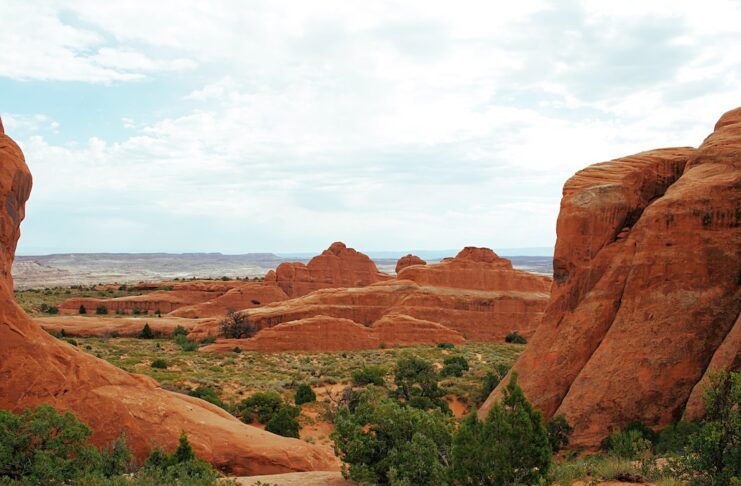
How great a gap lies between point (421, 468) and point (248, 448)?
541cm

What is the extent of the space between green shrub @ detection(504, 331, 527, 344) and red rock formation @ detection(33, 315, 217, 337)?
27.5 meters

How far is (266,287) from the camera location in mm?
72062

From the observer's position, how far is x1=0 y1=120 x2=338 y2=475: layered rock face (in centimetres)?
1333

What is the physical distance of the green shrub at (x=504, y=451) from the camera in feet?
33.4

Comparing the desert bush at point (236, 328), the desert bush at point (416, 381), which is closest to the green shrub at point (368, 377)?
the desert bush at point (416, 381)

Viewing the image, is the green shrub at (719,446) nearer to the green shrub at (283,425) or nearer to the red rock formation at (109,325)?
the green shrub at (283,425)

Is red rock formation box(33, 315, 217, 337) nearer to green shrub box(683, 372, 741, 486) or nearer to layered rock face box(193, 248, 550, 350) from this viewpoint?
layered rock face box(193, 248, 550, 350)

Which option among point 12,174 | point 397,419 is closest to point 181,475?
point 397,419

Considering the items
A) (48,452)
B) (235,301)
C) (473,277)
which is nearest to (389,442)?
(48,452)

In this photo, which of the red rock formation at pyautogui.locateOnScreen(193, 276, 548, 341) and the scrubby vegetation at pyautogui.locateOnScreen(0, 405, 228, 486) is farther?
the red rock formation at pyautogui.locateOnScreen(193, 276, 548, 341)

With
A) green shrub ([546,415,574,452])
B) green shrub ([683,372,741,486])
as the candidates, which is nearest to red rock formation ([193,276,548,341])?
green shrub ([546,415,574,452])

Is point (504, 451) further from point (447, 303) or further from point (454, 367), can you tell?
point (447, 303)

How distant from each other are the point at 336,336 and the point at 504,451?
37.6 meters

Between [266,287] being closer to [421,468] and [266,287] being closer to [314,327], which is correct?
[314,327]
